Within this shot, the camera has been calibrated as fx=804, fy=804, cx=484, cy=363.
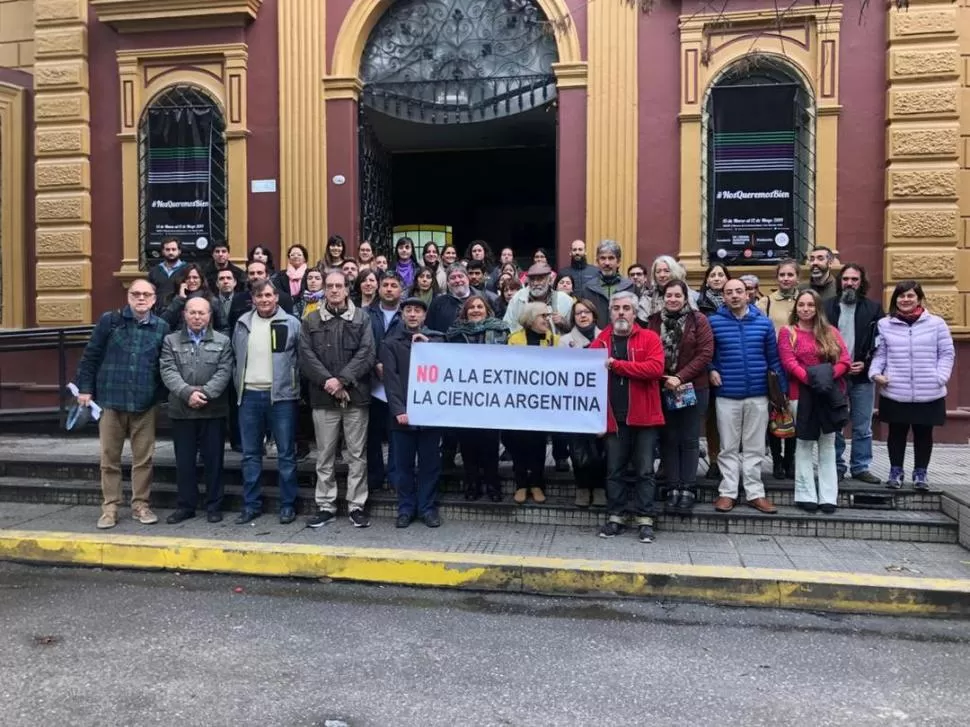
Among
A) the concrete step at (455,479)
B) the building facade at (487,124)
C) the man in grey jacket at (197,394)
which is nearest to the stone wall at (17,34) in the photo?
the building facade at (487,124)

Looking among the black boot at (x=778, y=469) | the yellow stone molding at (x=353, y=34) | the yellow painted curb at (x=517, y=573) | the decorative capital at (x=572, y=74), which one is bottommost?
the yellow painted curb at (x=517, y=573)

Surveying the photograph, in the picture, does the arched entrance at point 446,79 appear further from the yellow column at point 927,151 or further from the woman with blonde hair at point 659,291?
the yellow column at point 927,151

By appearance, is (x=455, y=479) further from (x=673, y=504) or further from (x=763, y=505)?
(x=763, y=505)

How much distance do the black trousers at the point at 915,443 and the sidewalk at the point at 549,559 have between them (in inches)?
30.4

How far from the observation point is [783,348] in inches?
249

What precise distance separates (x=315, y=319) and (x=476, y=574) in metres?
2.41

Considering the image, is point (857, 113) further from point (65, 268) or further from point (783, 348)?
point (65, 268)

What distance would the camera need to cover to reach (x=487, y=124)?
12219mm

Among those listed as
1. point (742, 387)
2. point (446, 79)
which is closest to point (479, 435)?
point (742, 387)

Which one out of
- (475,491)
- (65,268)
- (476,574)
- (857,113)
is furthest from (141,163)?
(857,113)

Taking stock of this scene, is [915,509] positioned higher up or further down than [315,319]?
further down

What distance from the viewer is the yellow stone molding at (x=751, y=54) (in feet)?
30.6

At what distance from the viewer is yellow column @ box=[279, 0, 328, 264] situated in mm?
10391

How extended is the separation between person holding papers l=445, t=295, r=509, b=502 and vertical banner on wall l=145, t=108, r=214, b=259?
5545 millimetres
